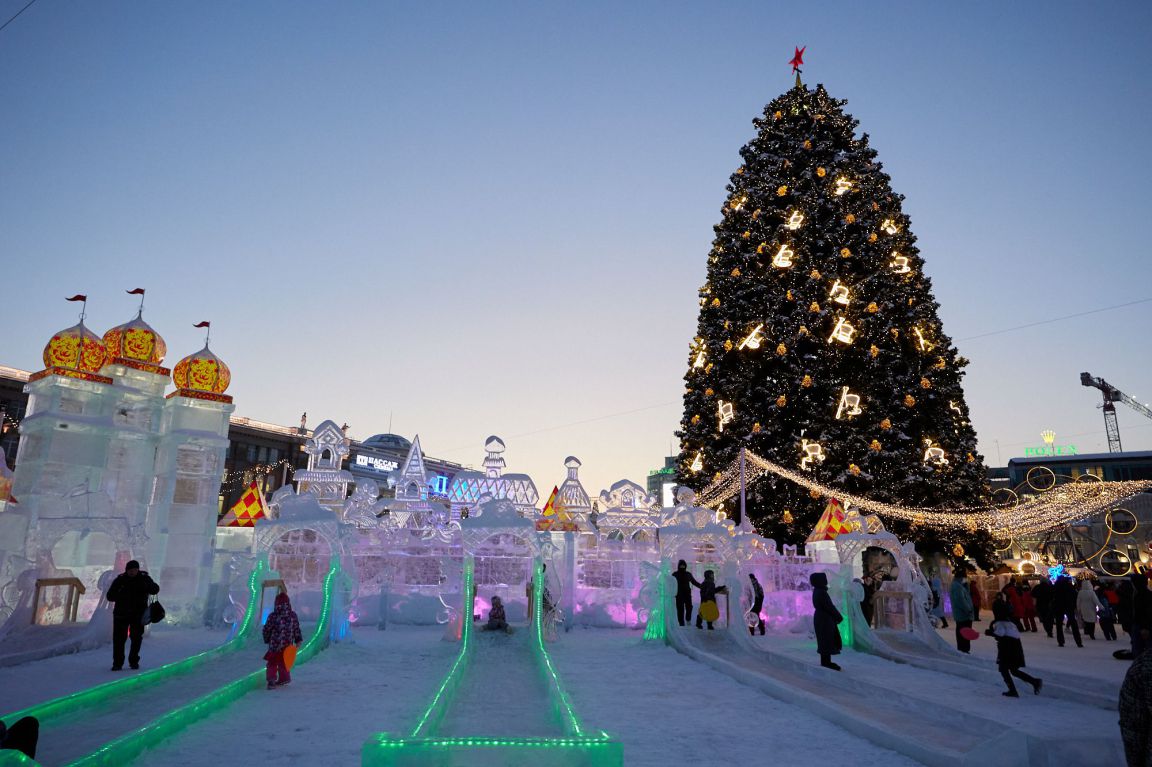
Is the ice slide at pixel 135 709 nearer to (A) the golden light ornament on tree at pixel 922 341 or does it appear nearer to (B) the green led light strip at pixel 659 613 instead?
(B) the green led light strip at pixel 659 613

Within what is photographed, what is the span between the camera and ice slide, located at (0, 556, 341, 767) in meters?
5.47

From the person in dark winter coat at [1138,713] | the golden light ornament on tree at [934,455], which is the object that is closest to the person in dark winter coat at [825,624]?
the person in dark winter coat at [1138,713]

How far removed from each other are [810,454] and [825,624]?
30.7 feet

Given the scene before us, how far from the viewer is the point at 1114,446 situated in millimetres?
79688

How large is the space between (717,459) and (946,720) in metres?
13.7

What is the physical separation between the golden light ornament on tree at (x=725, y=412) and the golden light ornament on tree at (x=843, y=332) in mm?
3269

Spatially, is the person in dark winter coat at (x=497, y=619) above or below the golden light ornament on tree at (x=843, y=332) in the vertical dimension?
below

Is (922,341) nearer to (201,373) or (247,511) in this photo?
(201,373)

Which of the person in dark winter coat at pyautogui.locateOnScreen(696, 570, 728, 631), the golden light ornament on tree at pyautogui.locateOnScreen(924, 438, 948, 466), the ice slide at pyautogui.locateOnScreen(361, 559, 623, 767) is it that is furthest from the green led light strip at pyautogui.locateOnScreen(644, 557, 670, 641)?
the golden light ornament on tree at pyautogui.locateOnScreen(924, 438, 948, 466)

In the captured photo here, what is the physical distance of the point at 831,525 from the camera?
57.9 feet

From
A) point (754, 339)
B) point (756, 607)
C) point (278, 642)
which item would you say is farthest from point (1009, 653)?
point (754, 339)

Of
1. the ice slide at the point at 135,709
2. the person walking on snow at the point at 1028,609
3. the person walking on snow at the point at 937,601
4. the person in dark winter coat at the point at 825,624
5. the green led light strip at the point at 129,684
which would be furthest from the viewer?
the person walking on snow at the point at 937,601

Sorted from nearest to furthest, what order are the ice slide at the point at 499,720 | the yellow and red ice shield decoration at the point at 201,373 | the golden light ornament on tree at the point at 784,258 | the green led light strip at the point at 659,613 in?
the ice slide at the point at 499,720, the green led light strip at the point at 659,613, the yellow and red ice shield decoration at the point at 201,373, the golden light ornament on tree at the point at 784,258

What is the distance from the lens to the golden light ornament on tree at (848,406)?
1934 cm
